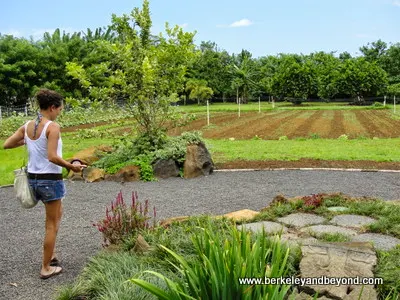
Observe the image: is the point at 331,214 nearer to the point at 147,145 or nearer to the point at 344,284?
the point at 344,284

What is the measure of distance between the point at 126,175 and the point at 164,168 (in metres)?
0.73

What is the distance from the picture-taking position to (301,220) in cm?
472

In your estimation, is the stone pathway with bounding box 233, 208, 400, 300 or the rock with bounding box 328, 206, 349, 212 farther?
the rock with bounding box 328, 206, 349, 212

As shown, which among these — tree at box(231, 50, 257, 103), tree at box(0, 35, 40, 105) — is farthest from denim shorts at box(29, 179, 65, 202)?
tree at box(231, 50, 257, 103)

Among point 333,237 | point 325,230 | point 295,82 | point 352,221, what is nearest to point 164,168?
point 352,221

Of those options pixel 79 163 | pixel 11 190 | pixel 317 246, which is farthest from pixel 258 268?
pixel 11 190

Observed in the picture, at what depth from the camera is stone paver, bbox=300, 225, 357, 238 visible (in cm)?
417

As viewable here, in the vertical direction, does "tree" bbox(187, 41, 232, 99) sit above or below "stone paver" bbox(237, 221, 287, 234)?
above

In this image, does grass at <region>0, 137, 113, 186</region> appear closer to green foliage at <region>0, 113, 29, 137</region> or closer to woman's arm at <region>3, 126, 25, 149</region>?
woman's arm at <region>3, 126, 25, 149</region>

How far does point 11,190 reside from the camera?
309 inches

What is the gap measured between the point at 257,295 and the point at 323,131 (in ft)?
56.6

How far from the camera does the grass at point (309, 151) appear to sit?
34.1 feet

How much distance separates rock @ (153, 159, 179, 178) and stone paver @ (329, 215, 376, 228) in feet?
13.8

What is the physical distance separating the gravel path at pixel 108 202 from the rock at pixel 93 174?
0.25 metres
